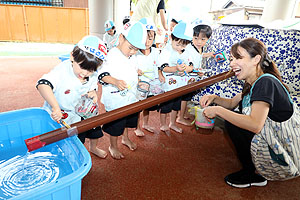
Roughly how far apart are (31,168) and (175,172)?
0.89 m

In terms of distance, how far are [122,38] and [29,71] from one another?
11.2 feet

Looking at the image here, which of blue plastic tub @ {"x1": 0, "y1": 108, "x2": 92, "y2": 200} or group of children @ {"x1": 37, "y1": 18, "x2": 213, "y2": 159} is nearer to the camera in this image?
blue plastic tub @ {"x1": 0, "y1": 108, "x2": 92, "y2": 200}

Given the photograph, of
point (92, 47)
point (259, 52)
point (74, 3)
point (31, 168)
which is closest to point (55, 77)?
point (92, 47)

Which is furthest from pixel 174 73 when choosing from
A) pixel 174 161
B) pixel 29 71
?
pixel 29 71

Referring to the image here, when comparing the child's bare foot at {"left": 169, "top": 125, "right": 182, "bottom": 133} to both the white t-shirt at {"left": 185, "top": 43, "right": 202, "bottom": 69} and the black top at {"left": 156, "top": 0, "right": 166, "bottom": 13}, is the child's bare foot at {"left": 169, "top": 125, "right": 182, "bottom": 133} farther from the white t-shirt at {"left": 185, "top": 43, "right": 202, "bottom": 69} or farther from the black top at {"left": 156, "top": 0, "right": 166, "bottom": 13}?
the black top at {"left": 156, "top": 0, "right": 166, "bottom": 13}

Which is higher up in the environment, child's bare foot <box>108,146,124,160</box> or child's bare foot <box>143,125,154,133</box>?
child's bare foot <box>108,146,124,160</box>

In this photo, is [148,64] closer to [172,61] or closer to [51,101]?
[172,61]

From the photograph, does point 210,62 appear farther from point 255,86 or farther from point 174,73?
point 255,86

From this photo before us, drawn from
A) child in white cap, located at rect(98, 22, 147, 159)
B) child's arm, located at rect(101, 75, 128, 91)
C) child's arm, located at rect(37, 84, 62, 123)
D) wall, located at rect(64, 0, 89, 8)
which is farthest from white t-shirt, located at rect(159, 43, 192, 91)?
wall, located at rect(64, 0, 89, 8)

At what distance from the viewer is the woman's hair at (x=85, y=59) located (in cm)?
105

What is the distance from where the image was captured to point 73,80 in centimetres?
117

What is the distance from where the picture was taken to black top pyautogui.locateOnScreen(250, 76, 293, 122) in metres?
1.03

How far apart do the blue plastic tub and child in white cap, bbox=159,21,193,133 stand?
101 centimetres

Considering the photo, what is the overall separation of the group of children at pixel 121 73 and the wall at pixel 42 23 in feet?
24.5
